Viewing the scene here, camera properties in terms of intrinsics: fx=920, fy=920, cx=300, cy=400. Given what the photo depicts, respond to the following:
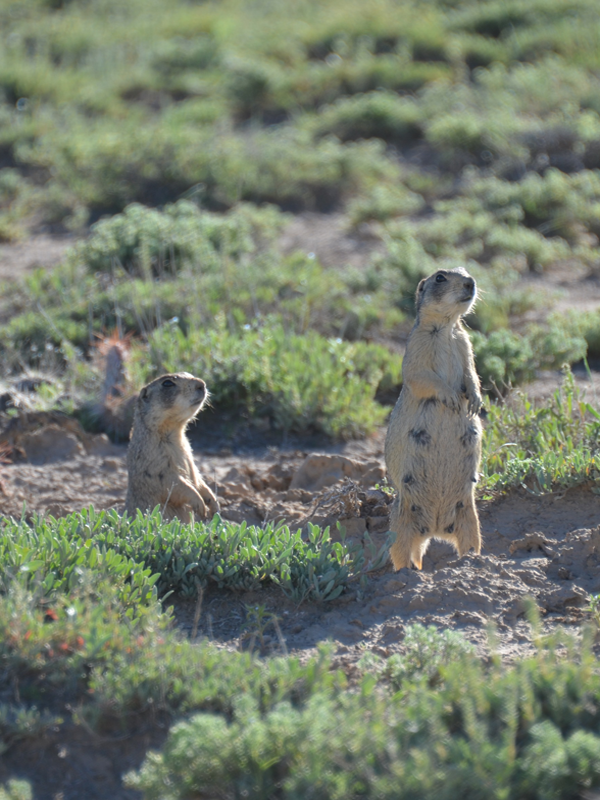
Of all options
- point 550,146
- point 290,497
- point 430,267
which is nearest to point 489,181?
point 550,146

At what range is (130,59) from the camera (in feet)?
60.2

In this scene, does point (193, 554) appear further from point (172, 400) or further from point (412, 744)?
point (412, 744)

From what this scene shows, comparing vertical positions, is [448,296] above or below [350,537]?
above

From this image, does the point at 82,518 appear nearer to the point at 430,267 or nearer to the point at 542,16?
the point at 430,267

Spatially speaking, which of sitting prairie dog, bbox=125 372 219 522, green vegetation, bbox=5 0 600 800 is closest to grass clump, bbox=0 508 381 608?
green vegetation, bbox=5 0 600 800

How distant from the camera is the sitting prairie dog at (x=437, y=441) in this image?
5.14 metres

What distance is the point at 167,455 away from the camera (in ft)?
20.1

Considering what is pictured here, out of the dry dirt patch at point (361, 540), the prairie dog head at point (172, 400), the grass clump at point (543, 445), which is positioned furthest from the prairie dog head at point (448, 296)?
the prairie dog head at point (172, 400)

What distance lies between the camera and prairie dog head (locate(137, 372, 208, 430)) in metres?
6.02

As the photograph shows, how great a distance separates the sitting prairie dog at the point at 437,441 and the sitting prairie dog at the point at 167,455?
1445mm

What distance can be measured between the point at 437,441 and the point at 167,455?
1.93m

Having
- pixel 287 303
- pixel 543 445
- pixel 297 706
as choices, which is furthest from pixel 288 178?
pixel 297 706

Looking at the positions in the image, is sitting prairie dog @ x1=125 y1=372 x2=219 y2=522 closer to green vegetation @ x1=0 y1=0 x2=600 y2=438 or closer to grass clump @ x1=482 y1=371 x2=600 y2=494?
green vegetation @ x1=0 y1=0 x2=600 y2=438

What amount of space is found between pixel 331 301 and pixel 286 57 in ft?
31.4
